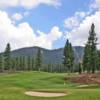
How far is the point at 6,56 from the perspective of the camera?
435ft

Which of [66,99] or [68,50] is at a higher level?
[68,50]

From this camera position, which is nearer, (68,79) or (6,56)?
(68,79)

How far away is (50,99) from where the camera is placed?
103ft

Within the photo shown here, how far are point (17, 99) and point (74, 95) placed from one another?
6.00 metres

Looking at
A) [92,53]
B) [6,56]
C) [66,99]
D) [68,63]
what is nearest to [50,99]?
[66,99]

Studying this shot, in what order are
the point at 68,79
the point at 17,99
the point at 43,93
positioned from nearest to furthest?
the point at 17,99 < the point at 43,93 < the point at 68,79

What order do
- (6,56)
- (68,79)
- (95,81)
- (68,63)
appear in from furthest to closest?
(6,56)
(68,63)
(68,79)
(95,81)

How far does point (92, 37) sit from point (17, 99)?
233 feet

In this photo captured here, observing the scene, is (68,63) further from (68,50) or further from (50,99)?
(50,99)

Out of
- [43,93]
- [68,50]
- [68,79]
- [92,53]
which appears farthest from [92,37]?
[43,93]

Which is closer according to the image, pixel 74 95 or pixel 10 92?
pixel 74 95

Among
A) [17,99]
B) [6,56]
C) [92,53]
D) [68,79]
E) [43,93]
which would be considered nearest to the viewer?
[17,99]

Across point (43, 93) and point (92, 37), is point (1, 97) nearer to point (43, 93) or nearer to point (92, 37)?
point (43, 93)

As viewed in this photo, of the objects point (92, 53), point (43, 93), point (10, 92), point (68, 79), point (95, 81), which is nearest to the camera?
point (10, 92)
